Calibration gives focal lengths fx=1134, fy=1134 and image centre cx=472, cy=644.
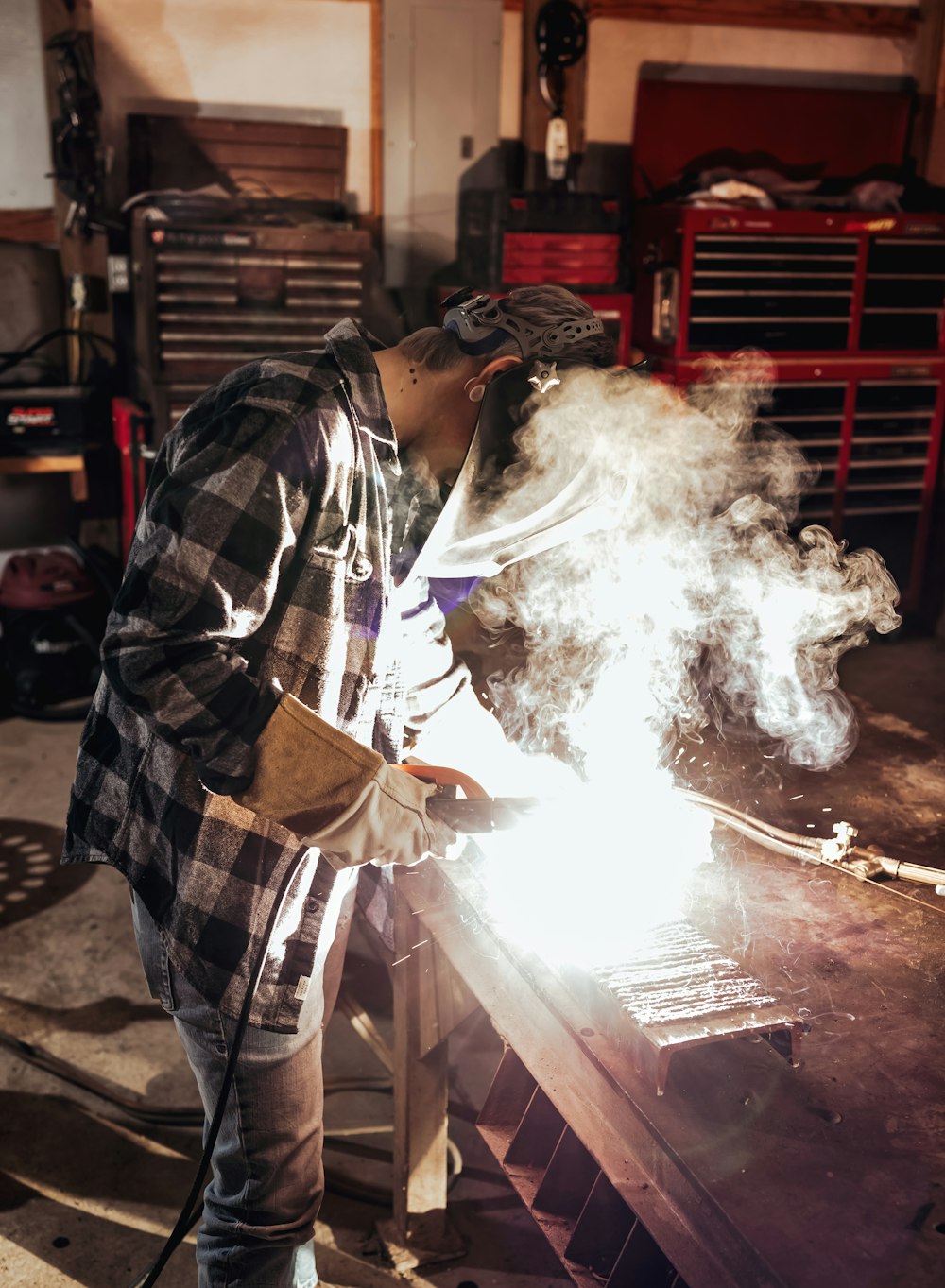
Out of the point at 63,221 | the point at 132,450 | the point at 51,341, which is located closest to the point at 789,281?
the point at 132,450

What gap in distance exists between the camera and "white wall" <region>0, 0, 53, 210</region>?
5090mm

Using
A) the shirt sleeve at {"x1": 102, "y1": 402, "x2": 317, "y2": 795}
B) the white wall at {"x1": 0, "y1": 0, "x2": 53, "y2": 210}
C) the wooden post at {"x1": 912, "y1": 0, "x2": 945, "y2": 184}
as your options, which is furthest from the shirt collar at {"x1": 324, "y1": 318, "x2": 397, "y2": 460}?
the wooden post at {"x1": 912, "y1": 0, "x2": 945, "y2": 184}

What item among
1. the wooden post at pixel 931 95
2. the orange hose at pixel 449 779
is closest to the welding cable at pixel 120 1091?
the orange hose at pixel 449 779

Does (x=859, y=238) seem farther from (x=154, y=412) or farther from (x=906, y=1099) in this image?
(x=906, y=1099)

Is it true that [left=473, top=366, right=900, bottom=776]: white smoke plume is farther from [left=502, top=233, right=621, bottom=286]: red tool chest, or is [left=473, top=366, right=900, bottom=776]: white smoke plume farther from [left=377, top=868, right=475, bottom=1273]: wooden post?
[left=502, top=233, right=621, bottom=286]: red tool chest

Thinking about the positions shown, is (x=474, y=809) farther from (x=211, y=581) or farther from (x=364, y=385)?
(x=364, y=385)

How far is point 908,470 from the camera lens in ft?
20.0

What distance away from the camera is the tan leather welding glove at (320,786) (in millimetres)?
1527

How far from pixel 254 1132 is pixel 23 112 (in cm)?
501

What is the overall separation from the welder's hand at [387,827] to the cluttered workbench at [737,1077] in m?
0.23

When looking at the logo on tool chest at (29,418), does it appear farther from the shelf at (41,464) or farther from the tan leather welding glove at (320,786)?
the tan leather welding glove at (320,786)

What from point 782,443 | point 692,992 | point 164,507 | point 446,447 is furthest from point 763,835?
point 782,443

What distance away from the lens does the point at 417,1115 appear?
2.29 meters

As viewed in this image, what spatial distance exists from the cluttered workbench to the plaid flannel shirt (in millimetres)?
398
